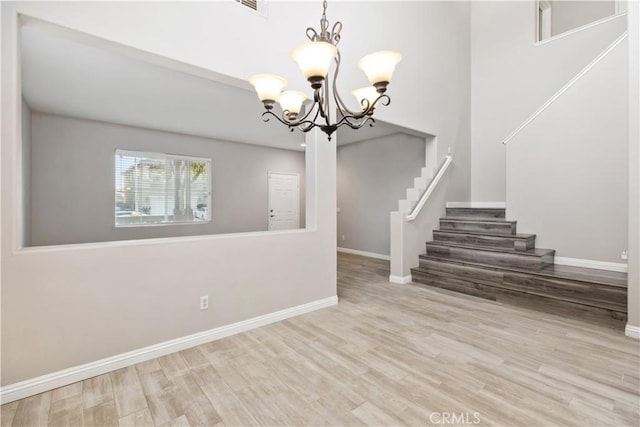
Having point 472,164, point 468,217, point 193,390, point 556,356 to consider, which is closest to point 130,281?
point 193,390

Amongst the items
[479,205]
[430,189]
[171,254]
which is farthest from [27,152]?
[479,205]

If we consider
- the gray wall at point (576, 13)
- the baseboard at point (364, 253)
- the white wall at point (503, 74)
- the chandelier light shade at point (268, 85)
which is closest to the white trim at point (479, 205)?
the white wall at point (503, 74)

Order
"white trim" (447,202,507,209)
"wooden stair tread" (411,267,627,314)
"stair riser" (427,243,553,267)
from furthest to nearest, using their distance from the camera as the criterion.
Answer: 1. "white trim" (447,202,507,209)
2. "stair riser" (427,243,553,267)
3. "wooden stair tread" (411,267,627,314)

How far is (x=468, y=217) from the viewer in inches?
200

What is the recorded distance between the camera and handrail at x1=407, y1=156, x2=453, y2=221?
4.55 m

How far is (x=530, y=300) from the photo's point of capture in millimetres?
3426

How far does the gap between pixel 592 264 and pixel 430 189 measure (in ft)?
7.08

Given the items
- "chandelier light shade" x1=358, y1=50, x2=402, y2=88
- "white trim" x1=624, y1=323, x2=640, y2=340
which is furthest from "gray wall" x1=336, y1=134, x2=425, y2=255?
"chandelier light shade" x1=358, y1=50, x2=402, y2=88

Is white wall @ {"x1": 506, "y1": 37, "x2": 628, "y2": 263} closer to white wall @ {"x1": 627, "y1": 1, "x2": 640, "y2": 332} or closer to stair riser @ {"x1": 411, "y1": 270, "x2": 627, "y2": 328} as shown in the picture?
white wall @ {"x1": 627, "y1": 1, "x2": 640, "y2": 332}

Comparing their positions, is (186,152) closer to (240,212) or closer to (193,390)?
(240,212)

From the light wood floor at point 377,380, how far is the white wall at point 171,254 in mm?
283

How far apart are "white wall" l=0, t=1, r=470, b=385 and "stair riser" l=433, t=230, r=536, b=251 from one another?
1948mm

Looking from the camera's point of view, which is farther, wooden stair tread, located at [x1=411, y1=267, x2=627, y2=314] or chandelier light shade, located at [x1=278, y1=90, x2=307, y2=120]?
wooden stair tread, located at [x1=411, y1=267, x2=627, y2=314]

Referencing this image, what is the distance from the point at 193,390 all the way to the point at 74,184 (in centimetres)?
439
